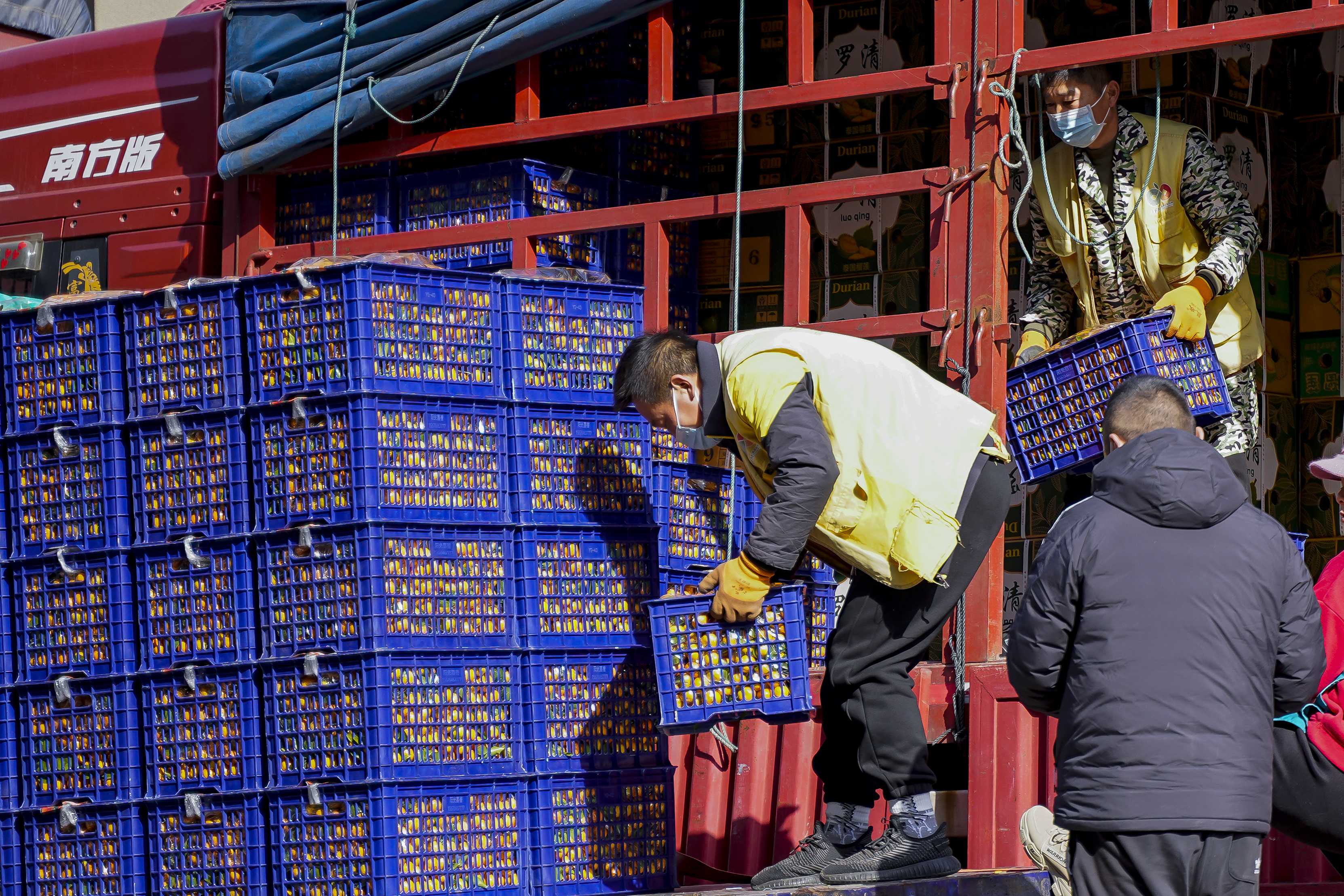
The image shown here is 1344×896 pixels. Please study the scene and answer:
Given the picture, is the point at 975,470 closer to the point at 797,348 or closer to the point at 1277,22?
the point at 797,348

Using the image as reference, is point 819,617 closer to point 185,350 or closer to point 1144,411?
point 1144,411

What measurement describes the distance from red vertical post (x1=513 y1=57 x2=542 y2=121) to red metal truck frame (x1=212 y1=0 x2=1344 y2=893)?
0.16 metres

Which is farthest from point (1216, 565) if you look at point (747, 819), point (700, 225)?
point (700, 225)

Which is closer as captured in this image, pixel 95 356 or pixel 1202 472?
pixel 1202 472

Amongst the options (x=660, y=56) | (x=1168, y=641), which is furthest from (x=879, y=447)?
(x=660, y=56)

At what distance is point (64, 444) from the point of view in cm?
637

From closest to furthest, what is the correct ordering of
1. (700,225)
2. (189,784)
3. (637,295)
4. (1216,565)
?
(1216,565) < (189,784) < (637,295) < (700,225)

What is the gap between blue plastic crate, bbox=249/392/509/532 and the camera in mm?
5770

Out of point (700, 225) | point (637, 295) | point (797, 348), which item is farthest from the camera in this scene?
point (700, 225)

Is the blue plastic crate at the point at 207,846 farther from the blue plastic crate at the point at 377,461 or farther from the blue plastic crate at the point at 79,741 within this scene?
the blue plastic crate at the point at 377,461

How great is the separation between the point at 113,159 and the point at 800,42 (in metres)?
3.96

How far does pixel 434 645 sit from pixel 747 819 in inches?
69.6

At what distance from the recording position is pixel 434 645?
229 inches

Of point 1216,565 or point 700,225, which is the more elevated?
point 700,225
